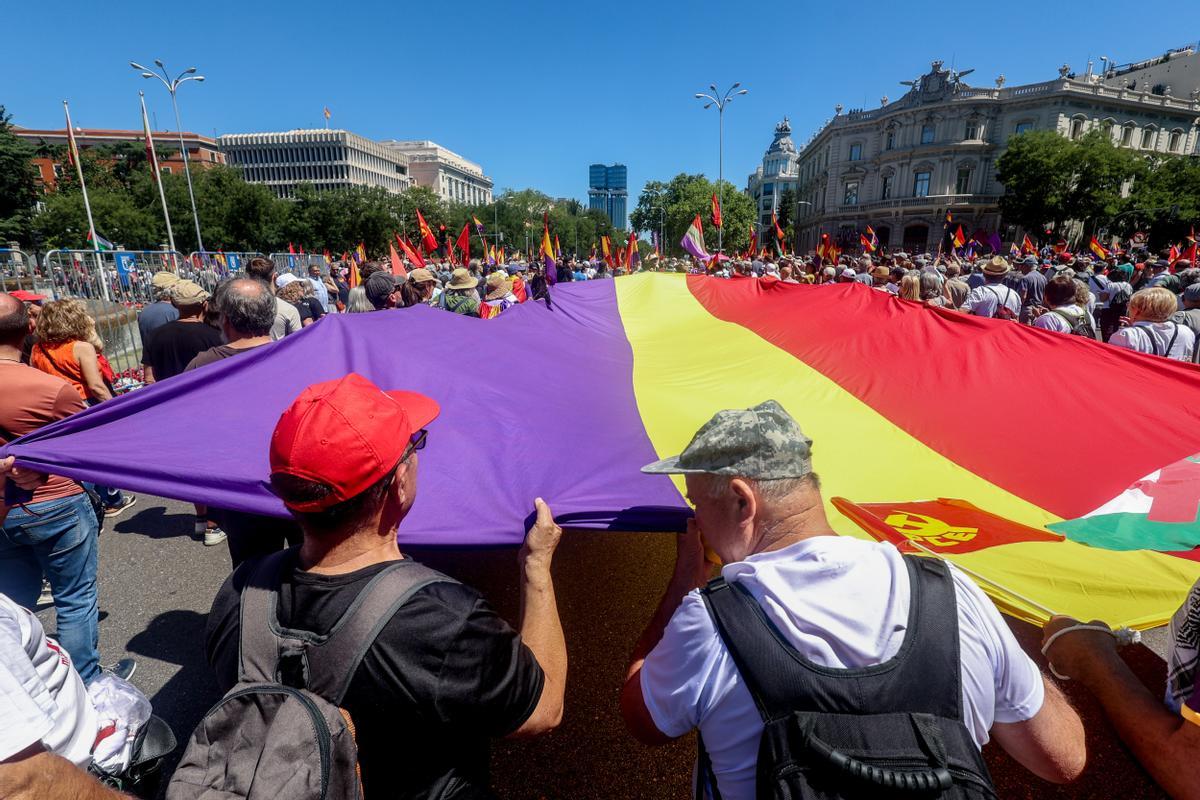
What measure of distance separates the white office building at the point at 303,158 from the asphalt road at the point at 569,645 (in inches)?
3799

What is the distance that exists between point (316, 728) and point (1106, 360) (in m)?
4.19

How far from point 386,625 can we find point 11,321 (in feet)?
9.10

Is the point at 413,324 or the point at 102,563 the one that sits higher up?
the point at 413,324

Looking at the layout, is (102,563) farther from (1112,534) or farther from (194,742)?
(1112,534)

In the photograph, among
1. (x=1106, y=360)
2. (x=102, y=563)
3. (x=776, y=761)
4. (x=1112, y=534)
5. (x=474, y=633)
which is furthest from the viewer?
(x=102, y=563)

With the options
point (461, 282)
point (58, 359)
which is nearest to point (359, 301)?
point (461, 282)

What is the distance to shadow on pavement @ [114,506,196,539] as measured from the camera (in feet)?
15.8

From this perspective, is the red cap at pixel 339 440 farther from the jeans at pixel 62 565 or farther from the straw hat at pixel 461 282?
the straw hat at pixel 461 282

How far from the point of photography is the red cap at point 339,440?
1316 millimetres

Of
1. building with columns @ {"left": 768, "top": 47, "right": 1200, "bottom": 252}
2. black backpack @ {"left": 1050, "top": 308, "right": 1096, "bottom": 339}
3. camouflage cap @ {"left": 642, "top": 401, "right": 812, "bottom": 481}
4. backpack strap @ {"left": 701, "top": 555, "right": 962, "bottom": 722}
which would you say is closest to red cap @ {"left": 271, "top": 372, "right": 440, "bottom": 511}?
camouflage cap @ {"left": 642, "top": 401, "right": 812, "bottom": 481}

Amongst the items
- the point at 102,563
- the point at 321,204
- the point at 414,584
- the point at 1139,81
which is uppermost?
the point at 1139,81

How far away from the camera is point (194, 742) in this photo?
1.15 metres

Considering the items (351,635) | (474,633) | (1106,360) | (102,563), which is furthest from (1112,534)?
(102,563)

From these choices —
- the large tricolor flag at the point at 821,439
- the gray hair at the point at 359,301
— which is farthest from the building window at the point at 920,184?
the large tricolor flag at the point at 821,439
